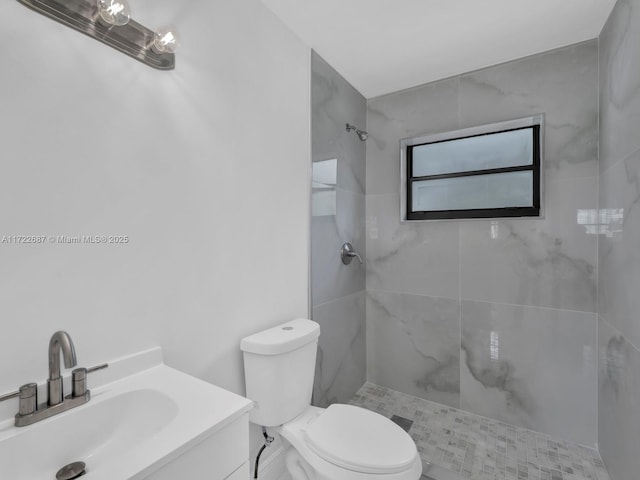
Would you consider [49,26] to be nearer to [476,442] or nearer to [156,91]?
[156,91]

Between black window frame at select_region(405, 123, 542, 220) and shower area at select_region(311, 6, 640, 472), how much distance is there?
59 millimetres

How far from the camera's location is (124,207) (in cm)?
101

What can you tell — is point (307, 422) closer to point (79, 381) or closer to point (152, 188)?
point (79, 381)

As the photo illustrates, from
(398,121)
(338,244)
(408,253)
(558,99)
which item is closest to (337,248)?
(338,244)

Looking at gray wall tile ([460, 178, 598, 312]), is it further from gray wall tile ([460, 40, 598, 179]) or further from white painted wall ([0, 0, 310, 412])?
white painted wall ([0, 0, 310, 412])

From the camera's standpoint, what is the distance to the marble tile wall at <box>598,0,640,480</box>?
1312 mm

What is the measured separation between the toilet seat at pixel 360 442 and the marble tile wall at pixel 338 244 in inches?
23.4

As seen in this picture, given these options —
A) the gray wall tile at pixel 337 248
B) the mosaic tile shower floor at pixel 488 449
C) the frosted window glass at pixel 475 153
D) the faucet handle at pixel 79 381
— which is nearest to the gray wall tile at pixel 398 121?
the frosted window glass at pixel 475 153

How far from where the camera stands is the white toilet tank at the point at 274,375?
1.35 m

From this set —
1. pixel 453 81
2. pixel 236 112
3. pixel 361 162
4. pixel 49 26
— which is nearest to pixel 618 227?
pixel 453 81

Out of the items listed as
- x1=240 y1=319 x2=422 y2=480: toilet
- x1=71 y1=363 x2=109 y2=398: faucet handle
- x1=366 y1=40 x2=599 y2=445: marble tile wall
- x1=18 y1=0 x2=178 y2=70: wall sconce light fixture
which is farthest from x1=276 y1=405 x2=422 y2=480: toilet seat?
x1=18 y1=0 x2=178 y2=70: wall sconce light fixture

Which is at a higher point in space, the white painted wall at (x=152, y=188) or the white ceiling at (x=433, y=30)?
the white ceiling at (x=433, y=30)

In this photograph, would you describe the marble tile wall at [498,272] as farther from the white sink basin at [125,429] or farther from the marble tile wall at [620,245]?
the white sink basin at [125,429]

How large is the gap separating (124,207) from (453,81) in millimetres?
2224
